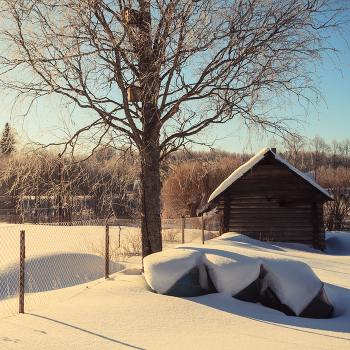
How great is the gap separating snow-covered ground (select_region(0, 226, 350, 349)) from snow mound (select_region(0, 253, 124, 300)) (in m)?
3.27

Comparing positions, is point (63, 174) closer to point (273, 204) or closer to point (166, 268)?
point (166, 268)

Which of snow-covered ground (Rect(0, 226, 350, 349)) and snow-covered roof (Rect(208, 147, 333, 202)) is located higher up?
snow-covered roof (Rect(208, 147, 333, 202))

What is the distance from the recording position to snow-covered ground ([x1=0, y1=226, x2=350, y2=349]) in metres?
4.04

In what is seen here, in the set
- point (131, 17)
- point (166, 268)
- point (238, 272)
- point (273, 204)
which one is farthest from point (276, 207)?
point (131, 17)

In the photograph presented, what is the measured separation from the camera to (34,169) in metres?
7.55

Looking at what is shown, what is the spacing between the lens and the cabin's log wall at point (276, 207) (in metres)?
15.7

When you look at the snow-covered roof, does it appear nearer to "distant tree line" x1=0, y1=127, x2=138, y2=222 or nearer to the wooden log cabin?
the wooden log cabin

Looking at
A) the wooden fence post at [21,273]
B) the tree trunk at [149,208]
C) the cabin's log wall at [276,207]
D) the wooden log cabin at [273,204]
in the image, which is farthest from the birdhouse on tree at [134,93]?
the cabin's log wall at [276,207]

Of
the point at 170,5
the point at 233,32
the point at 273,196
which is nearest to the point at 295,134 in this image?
the point at 233,32

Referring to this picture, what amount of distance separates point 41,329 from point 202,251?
333 cm

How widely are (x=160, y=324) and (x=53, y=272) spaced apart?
5860 mm

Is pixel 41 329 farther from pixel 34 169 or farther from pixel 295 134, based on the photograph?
pixel 295 134

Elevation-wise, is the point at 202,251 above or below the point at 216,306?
above

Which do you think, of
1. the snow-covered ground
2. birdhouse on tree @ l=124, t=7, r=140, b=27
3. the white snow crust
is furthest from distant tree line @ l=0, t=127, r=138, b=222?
birdhouse on tree @ l=124, t=7, r=140, b=27
